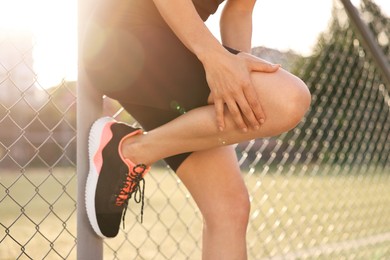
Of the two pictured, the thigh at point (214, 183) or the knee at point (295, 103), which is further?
the thigh at point (214, 183)

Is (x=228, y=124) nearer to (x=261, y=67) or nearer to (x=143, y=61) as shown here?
(x=261, y=67)

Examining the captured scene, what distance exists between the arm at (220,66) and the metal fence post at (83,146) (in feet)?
1.31

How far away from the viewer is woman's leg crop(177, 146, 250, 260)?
83.9 inches

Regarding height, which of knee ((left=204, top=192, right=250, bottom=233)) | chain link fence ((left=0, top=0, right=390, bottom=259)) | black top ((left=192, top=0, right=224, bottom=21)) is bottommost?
chain link fence ((left=0, top=0, right=390, bottom=259))

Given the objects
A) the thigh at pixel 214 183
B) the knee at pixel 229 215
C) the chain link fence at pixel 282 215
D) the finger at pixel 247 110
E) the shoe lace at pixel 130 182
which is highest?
the finger at pixel 247 110

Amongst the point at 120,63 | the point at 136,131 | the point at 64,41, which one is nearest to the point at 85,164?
the point at 136,131

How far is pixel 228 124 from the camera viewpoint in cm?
194

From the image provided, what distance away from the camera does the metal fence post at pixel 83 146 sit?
2.22m


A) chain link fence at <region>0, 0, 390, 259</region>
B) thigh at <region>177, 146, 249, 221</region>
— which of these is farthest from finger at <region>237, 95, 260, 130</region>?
chain link fence at <region>0, 0, 390, 259</region>

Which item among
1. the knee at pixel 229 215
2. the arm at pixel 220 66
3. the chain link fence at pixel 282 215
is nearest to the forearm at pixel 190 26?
the arm at pixel 220 66

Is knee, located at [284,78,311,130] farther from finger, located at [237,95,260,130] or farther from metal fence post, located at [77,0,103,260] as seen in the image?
metal fence post, located at [77,0,103,260]

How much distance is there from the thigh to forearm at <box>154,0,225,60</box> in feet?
1.29

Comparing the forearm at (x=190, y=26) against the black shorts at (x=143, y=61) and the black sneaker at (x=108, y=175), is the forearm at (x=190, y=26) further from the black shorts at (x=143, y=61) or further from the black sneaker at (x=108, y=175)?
the black sneaker at (x=108, y=175)

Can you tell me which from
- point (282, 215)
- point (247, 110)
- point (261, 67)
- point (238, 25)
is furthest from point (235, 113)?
point (282, 215)
